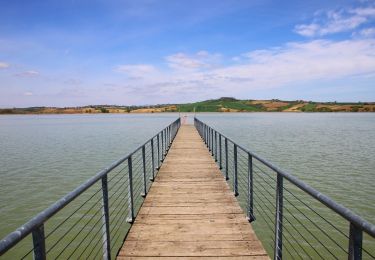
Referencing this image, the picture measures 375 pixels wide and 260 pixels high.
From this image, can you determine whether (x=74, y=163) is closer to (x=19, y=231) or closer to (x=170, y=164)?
(x=170, y=164)

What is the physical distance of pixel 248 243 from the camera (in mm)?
4723

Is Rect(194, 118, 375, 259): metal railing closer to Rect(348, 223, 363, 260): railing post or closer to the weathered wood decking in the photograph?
Rect(348, 223, 363, 260): railing post

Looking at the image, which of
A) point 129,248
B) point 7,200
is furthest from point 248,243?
point 7,200

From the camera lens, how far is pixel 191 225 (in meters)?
5.51

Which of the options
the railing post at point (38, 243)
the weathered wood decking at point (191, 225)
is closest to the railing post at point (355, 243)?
the weathered wood decking at point (191, 225)

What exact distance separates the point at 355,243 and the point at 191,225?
3.51 meters

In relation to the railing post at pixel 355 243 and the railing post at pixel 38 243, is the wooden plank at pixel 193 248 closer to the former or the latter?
the railing post at pixel 38 243

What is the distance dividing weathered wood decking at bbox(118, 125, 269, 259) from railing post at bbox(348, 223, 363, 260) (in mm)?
2163

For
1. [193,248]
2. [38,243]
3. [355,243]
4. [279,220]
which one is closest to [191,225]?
[193,248]

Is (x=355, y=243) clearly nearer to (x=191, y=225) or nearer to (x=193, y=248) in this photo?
(x=193, y=248)

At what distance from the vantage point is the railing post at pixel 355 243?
7.41 feet

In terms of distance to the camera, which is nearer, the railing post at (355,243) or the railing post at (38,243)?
the railing post at (355,243)

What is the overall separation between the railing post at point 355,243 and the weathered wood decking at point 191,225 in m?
2.16

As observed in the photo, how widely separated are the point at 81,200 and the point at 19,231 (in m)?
10.5
